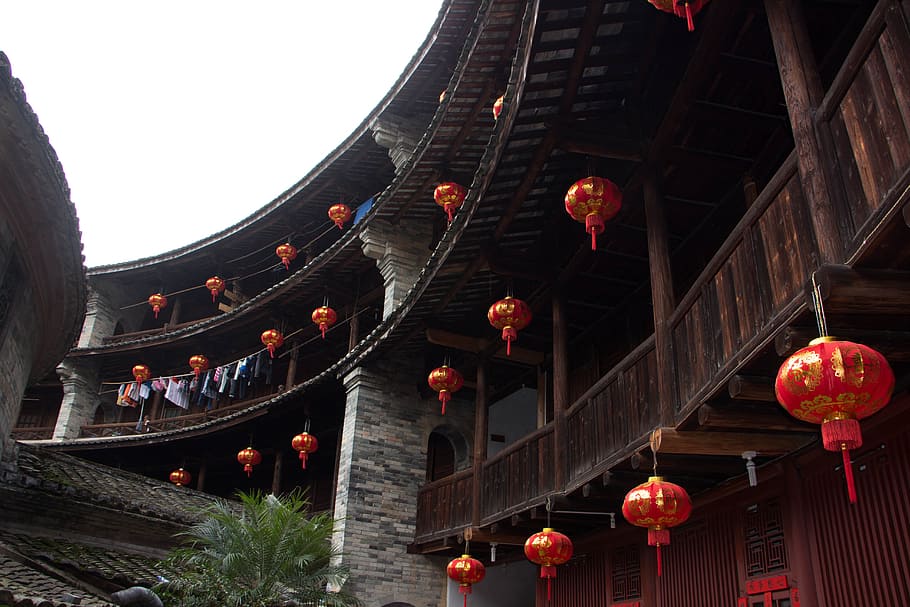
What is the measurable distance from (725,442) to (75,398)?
20588 millimetres

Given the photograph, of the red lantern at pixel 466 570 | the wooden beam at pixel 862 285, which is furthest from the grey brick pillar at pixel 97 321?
the wooden beam at pixel 862 285

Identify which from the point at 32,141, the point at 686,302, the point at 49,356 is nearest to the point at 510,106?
the point at 686,302

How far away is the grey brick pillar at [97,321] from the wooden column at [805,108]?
22441 millimetres

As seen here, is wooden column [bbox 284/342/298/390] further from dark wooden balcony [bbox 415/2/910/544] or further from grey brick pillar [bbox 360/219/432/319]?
dark wooden balcony [bbox 415/2/910/544]

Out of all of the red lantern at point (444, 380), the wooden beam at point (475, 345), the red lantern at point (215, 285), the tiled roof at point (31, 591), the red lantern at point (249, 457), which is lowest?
the tiled roof at point (31, 591)

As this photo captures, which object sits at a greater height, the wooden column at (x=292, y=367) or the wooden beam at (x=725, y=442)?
the wooden column at (x=292, y=367)

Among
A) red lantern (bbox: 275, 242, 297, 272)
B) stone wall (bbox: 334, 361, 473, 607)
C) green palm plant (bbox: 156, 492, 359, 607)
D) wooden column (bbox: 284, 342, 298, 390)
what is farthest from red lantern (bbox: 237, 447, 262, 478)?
green palm plant (bbox: 156, 492, 359, 607)

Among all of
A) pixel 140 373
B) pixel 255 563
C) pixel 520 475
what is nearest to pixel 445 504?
pixel 520 475

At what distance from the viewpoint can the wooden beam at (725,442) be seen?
6055mm

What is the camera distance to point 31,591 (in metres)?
6.70

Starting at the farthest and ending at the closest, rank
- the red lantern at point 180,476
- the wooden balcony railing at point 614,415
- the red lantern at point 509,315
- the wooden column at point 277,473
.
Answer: the red lantern at point 180,476
the wooden column at point 277,473
the red lantern at point 509,315
the wooden balcony railing at point 614,415

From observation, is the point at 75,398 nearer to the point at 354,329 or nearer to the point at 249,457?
the point at 249,457

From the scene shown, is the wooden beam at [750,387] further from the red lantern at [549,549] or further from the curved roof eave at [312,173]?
the curved roof eave at [312,173]

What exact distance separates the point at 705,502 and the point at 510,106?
4.23m
